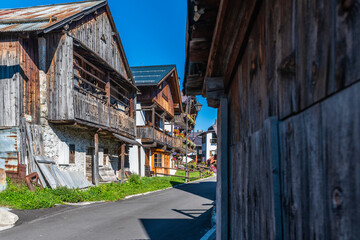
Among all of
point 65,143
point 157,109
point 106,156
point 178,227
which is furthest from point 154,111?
point 178,227

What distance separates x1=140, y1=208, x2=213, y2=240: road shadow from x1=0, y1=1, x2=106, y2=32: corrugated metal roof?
27.9ft

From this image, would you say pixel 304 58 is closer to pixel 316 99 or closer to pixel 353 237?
pixel 316 99

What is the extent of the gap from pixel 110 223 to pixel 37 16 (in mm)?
10923

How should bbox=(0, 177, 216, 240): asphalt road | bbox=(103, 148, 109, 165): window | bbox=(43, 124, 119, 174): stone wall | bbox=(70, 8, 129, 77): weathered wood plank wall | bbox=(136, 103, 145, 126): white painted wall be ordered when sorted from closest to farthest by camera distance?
1. bbox=(0, 177, 216, 240): asphalt road
2. bbox=(43, 124, 119, 174): stone wall
3. bbox=(70, 8, 129, 77): weathered wood plank wall
4. bbox=(103, 148, 109, 165): window
5. bbox=(136, 103, 145, 126): white painted wall

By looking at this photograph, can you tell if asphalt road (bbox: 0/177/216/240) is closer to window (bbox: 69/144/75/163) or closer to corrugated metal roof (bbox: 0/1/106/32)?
window (bbox: 69/144/75/163)

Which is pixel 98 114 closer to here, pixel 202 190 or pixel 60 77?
pixel 60 77

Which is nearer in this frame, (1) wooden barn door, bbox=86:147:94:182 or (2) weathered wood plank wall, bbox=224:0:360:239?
(2) weathered wood plank wall, bbox=224:0:360:239

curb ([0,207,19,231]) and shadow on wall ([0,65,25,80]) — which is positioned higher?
shadow on wall ([0,65,25,80])

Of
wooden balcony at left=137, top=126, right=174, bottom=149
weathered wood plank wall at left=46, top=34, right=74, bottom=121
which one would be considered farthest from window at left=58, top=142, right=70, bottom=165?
wooden balcony at left=137, top=126, right=174, bottom=149

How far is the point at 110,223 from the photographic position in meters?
7.69

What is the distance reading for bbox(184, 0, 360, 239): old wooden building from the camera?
841 millimetres

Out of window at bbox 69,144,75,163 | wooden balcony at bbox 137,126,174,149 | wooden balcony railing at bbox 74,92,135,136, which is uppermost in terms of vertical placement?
wooden balcony railing at bbox 74,92,135,136

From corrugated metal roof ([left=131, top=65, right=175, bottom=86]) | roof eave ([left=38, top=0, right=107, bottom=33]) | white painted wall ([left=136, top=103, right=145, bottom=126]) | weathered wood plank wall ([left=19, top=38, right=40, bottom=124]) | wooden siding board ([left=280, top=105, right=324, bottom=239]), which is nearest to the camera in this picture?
wooden siding board ([left=280, top=105, right=324, bottom=239])

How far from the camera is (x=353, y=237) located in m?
0.81
